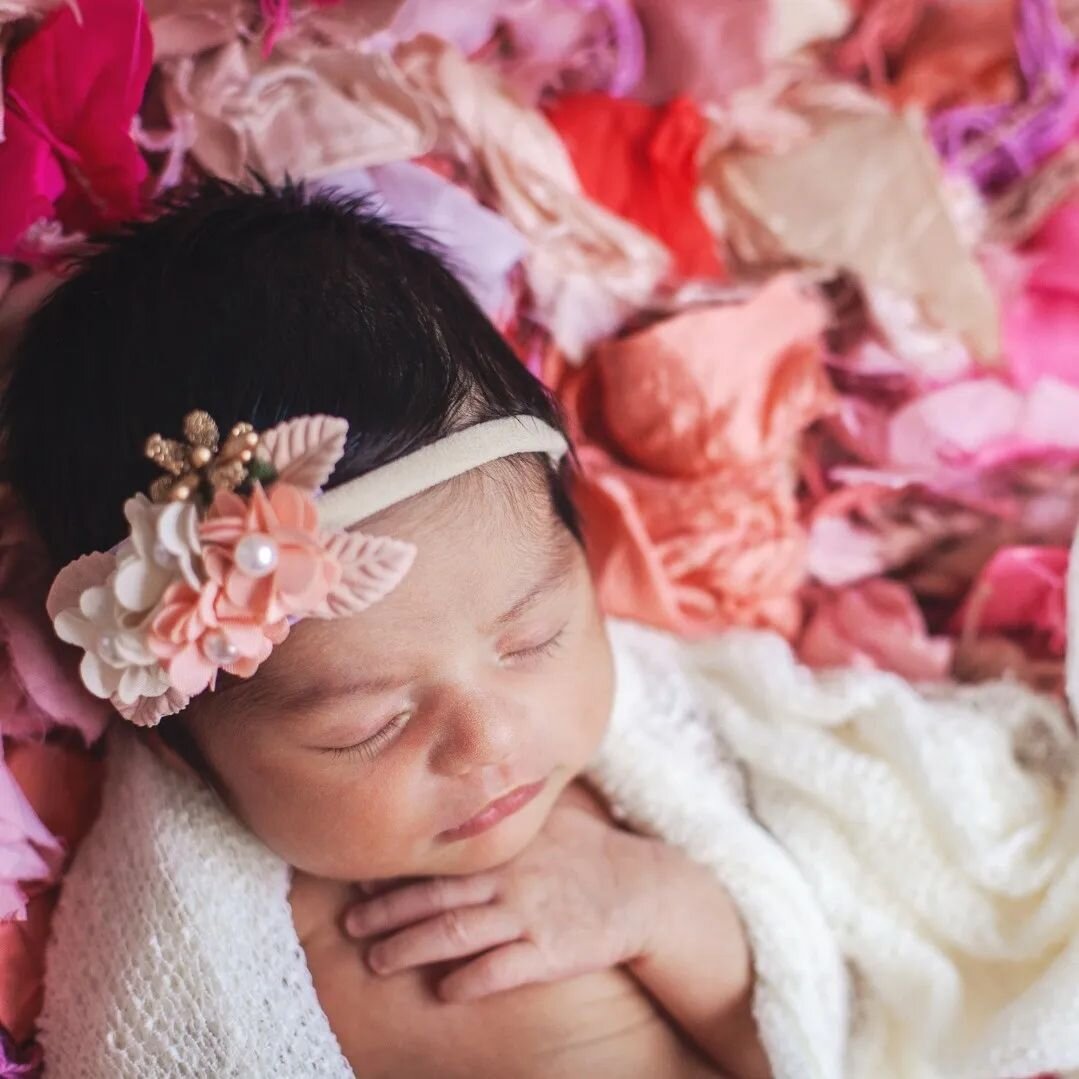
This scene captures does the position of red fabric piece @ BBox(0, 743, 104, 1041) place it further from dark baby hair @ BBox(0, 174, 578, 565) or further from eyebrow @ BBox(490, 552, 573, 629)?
eyebrow @ BBox(490, 552, 573, 629)

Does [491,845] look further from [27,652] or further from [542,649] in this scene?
[27,652]

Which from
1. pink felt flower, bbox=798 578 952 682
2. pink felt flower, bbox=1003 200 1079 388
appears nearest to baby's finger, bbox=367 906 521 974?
pink felt flower, bbox=798 578 952 682

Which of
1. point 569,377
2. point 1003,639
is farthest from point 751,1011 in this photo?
point 569,377

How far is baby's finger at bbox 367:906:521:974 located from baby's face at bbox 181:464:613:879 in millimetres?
62

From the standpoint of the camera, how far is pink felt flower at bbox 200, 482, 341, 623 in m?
0.67

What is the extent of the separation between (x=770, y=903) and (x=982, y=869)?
0.61 feet

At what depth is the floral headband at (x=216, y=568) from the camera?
671mm

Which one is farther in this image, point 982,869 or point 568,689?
point 982,869

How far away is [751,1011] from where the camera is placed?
3.31 ft

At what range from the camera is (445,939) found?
945 mm

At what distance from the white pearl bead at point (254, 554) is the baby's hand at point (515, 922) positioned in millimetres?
409

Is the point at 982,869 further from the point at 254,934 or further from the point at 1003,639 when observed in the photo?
the point at 254,934

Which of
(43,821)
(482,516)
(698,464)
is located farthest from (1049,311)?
(43,821)

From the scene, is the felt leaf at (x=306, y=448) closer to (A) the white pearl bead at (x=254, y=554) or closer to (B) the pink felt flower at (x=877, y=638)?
(A) the white pearl bead at (x=254, y=554)
